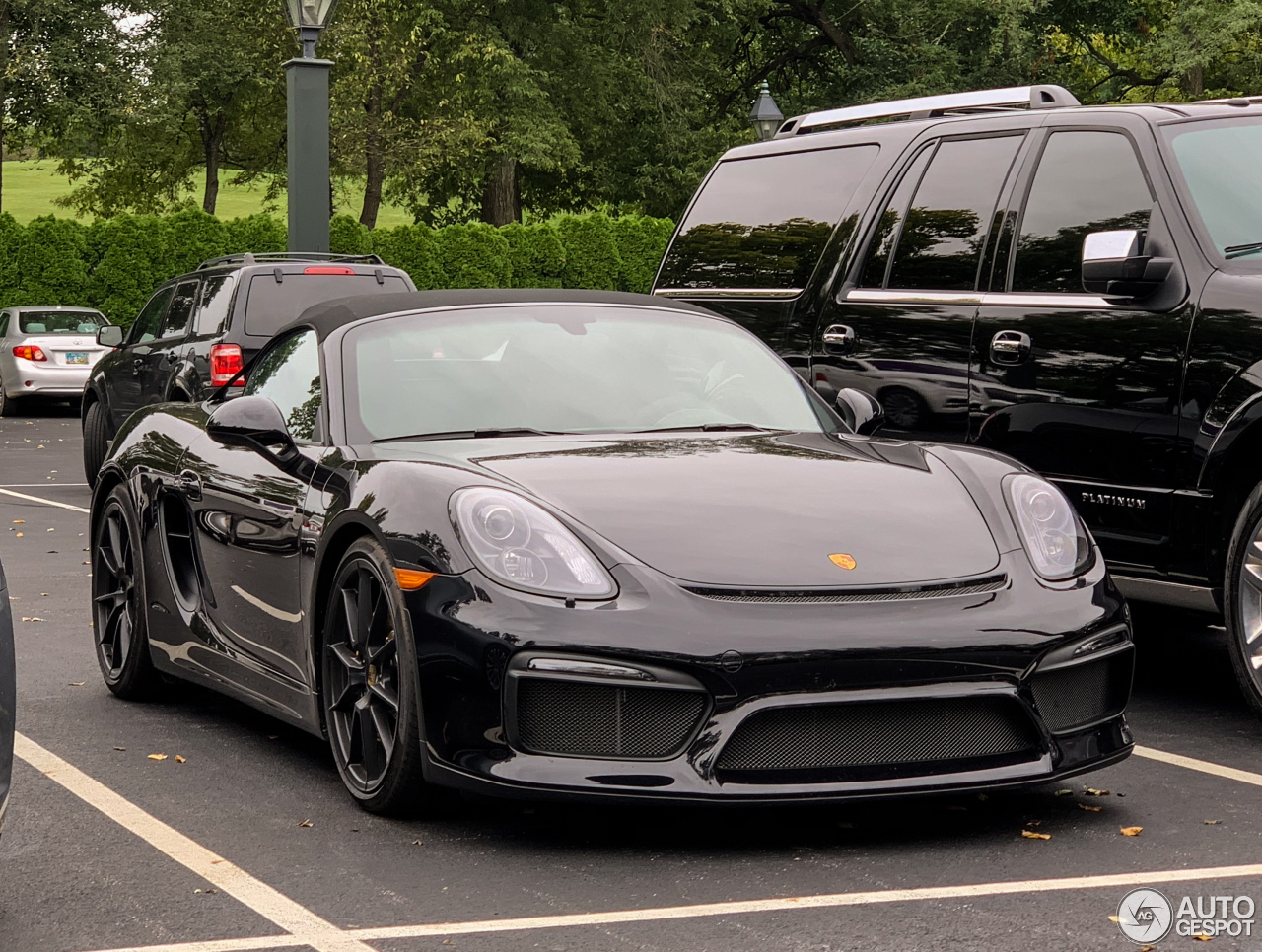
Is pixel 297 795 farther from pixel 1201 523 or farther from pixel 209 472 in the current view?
pixel 1201 523

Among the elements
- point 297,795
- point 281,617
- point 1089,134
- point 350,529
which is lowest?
point 297,795

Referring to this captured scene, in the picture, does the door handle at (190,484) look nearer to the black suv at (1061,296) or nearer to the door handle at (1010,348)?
the black suv at (1061,296)

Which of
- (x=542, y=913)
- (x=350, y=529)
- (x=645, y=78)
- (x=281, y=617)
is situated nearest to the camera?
(x=542, y=913)

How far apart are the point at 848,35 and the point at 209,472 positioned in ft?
148

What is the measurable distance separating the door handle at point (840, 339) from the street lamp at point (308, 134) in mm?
10199

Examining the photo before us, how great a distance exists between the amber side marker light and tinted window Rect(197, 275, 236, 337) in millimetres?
9361

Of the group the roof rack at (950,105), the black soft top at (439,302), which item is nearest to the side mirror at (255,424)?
the black soft top at (439,302)

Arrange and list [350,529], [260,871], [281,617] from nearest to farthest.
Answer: [260,871]
[350,529]
[281,617]

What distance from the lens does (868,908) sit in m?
4.18

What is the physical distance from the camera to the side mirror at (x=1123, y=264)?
21.0 feet

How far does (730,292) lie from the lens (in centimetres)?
852

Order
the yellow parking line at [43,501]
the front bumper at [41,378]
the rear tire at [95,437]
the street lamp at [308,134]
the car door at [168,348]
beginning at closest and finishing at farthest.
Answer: the yellow parking line at [43,501]
the car door at [168,348]
the rear tire at [95,437]
the street lamp at [308,134]
the front bumper at [41,378]

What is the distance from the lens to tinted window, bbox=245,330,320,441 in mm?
5957

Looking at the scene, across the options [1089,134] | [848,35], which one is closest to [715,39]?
[848,35]
